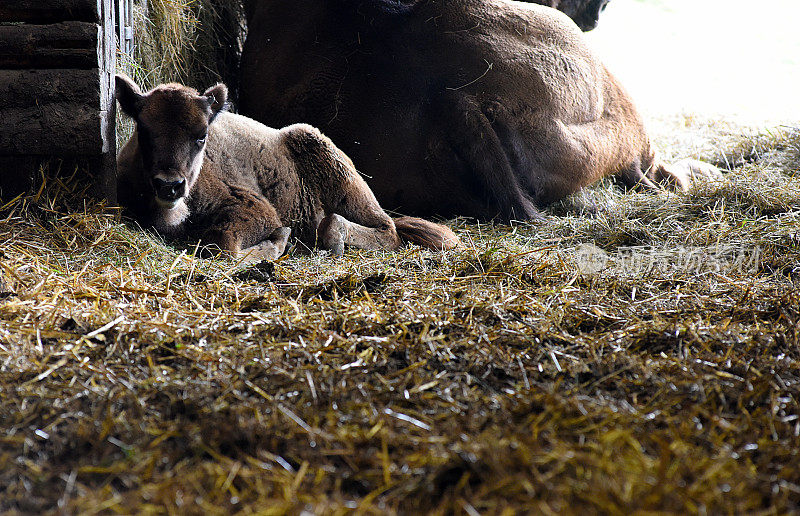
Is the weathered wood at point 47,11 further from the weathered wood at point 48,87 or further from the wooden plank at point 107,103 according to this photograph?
the weathered wood at point 48,87

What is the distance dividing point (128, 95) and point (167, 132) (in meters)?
0.32

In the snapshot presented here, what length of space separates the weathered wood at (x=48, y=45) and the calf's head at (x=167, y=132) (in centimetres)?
25

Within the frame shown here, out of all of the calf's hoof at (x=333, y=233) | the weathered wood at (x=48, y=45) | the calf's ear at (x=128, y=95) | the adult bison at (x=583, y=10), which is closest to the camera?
the weathered wood at (x=48, y=45)

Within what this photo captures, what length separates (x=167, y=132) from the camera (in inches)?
158

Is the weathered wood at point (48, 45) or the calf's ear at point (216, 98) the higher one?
the weathered wood at point (48, 45)

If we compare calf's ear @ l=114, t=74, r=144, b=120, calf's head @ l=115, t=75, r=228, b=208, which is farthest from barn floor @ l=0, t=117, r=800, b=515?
calf's ear @ l=114, t=74, r=144, b=120

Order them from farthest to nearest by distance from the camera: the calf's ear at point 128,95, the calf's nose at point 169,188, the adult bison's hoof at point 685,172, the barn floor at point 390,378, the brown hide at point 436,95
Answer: the adult bison's hoof at point 685,172
the brown hide at point 436,95
the calf's ear at point 128,95
the calf's nose at point 169,188
the barn floor at point 390,378

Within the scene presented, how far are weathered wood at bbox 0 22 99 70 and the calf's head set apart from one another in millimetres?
247

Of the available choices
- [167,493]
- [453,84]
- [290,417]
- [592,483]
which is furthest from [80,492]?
[453,84]

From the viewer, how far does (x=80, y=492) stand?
5.73 feet

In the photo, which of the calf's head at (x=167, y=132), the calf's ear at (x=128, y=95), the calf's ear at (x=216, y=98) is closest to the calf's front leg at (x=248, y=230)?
the calf's head at (x=167, y=132)

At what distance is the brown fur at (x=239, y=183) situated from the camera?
13.3 ft

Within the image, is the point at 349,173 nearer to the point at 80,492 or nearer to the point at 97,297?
the point at 97,297

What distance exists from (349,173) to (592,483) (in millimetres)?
3718
